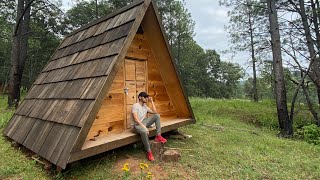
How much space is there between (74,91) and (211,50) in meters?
41.9

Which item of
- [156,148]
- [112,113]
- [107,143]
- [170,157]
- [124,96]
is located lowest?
[170,157]

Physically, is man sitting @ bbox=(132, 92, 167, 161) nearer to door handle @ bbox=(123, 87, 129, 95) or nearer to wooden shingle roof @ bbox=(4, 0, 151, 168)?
door handle @ bbox=(123, 87, 129, 95)

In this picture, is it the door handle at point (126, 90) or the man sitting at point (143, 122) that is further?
the door handle at point (126, 90)

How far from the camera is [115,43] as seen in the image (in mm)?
4293

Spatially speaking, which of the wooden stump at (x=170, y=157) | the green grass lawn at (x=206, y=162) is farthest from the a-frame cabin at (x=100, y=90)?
the wooden stump at (x=170, y=157)

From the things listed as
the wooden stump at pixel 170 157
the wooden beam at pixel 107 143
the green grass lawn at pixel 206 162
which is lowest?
the green grass lawn at pixel 206 162

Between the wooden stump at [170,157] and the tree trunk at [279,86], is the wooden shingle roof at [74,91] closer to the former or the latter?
the wooden stump at [170,157]

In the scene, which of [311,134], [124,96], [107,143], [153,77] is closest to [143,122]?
[124,96]

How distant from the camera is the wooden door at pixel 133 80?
17.4 ft

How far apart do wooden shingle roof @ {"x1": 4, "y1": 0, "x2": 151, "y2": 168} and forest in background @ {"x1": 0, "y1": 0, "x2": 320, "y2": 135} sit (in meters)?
4.12

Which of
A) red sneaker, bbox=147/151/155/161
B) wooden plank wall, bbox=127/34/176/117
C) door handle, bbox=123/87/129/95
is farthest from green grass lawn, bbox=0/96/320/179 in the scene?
door handle, bbox=123/87/129/95

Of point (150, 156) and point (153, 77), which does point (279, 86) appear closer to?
point (153, 77)

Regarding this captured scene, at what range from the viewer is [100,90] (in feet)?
12.0

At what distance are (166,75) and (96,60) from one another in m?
2.18
